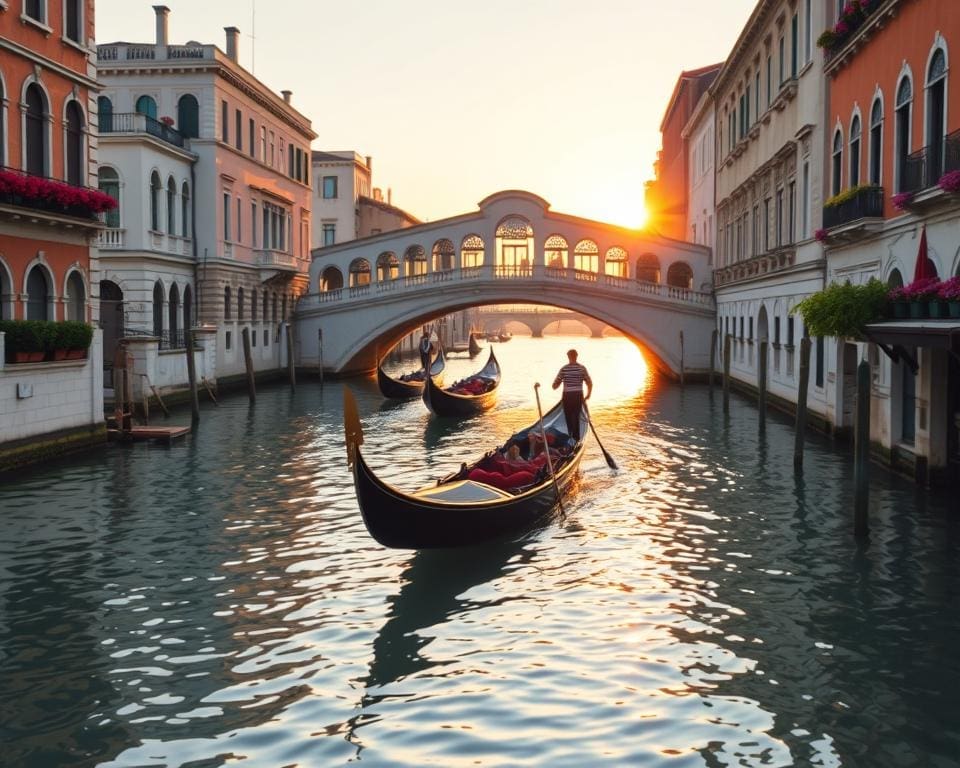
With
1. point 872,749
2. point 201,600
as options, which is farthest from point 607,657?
point 201,600

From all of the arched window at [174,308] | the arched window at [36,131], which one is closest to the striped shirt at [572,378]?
the arched window at [36,131]

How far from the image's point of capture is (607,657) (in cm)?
571

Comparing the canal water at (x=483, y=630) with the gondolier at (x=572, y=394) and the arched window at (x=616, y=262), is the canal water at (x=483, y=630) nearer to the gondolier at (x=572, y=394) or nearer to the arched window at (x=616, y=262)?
the gondolier at (x=572, y=394)

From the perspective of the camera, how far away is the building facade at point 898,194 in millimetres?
9555

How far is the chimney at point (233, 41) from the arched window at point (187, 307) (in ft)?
23.1

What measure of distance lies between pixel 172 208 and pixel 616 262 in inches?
460

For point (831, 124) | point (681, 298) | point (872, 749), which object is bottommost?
point (872, 749)

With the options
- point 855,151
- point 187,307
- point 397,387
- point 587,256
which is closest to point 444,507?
point 855,151

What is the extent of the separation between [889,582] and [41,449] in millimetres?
9025

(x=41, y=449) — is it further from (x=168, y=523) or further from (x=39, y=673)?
(x=39, y=673)

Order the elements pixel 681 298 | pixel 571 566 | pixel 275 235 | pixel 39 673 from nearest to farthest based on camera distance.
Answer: pixel 39 673, pixel 571 566, pixel 681 298, pixel 275 235

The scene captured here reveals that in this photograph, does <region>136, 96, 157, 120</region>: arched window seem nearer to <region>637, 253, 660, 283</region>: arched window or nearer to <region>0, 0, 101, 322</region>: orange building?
<region>0, 0, 101, 322</region>: orange building

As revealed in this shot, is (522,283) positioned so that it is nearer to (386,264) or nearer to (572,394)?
(386,264)

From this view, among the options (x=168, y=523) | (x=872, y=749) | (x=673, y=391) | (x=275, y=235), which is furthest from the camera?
(x=275, y=235)
